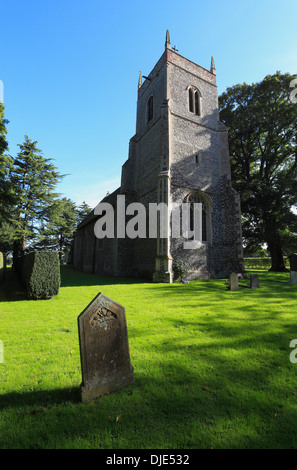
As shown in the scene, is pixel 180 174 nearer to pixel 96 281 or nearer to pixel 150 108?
pixel 150 108

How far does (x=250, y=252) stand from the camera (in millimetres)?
24453

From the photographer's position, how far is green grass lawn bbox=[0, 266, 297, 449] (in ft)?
Answer: 6.21

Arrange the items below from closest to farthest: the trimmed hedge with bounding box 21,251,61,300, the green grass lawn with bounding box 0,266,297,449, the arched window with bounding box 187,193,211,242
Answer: the green grass lawn with bounding box 0,266,297,449, the trimmed hedge with bounding box 21,251,61,300, the arched window with bounding box 187,193,211,242

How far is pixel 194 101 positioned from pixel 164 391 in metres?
19.4

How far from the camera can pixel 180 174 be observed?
48.1ft

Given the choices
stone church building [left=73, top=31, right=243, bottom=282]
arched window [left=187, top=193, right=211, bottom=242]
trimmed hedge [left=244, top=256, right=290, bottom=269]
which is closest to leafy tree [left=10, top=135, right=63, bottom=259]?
stone church building [left=73, top=31, right=243, bottom=282]

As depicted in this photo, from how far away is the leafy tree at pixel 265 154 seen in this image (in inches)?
787

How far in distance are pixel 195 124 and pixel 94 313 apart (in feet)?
56.8

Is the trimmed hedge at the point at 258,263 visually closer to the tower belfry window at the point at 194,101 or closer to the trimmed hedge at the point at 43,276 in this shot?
the tower belfry window at the point at 194,101

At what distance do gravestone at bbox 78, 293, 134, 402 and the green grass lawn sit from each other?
0.14 meters

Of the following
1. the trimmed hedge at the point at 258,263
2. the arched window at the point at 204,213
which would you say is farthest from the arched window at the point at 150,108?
the trimmed hedge at the point at 258,263

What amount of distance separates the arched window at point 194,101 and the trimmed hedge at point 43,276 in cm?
1555

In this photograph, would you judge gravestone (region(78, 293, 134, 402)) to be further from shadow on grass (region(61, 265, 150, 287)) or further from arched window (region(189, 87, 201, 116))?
arched window (region(189, 87, 201, 116))
